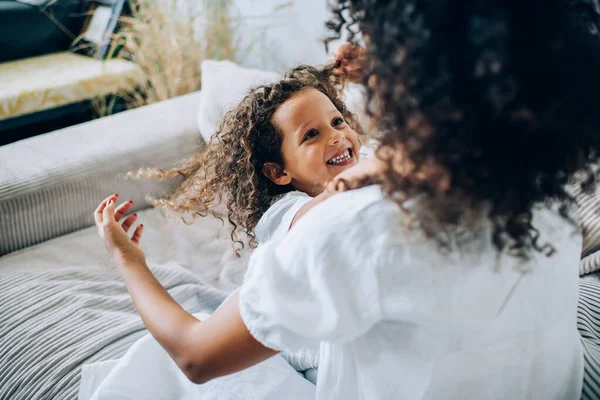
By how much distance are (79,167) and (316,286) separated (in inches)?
43.3

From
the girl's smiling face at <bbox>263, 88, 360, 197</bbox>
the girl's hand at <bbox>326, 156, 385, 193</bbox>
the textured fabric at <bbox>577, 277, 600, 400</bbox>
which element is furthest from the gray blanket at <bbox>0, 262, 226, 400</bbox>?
the textured fabric at <bbox>577, 277, 600, 400</bbox>

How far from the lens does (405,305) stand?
1.65ft

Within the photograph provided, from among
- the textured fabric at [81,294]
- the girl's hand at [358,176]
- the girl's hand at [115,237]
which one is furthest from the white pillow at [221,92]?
the girl's hand at [358,176]

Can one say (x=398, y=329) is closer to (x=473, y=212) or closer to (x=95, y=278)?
(x=473, y=212)

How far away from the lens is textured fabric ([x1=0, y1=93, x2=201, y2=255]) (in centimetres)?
129

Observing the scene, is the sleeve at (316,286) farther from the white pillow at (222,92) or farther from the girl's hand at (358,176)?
the white pillow at (222,92)

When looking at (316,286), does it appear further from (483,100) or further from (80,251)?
(80,251)

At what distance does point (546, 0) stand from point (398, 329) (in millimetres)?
359

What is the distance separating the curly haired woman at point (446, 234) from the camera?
0.43 metres

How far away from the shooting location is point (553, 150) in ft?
1.50

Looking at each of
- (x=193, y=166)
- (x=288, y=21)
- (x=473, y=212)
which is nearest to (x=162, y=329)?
(x=473, y=212)

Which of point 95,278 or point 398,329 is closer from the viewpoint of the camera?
point 398,329

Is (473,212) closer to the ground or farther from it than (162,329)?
farther from it

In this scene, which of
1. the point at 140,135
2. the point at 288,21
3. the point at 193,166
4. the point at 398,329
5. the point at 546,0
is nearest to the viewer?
the point at 546,0
